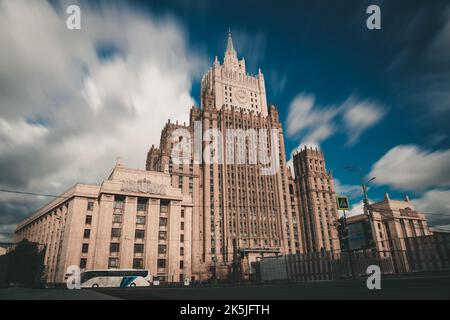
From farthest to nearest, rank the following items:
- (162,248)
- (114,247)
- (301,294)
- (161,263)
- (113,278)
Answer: (162,248), (161,263), (114,247), (113,278), (301,294)

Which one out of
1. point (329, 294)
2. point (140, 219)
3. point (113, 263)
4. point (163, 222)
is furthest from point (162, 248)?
point (329, 294)

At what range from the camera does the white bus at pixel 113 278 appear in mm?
Answer: 47856

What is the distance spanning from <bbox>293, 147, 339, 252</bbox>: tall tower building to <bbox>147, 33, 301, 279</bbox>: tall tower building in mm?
5952

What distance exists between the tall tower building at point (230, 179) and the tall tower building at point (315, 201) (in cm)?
595

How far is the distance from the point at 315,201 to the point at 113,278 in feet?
266

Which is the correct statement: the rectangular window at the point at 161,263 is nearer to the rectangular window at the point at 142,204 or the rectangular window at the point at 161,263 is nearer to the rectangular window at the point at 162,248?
the rectangular window at the point at 162,248

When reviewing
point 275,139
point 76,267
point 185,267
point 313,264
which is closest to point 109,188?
point 76,267

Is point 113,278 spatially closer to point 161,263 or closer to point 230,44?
point 161,263

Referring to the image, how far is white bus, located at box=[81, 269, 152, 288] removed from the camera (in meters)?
47.9

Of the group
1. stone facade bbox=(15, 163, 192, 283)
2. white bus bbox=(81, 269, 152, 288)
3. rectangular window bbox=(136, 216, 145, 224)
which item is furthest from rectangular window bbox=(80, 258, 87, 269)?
rectangular window bbox=(136, 216, 145, 224)

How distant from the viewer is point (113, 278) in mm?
48875

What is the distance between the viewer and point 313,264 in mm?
53125

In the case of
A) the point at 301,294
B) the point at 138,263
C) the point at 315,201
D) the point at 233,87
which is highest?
the point at 233,87

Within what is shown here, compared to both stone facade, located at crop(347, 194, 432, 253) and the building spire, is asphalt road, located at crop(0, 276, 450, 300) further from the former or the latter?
the building spire
